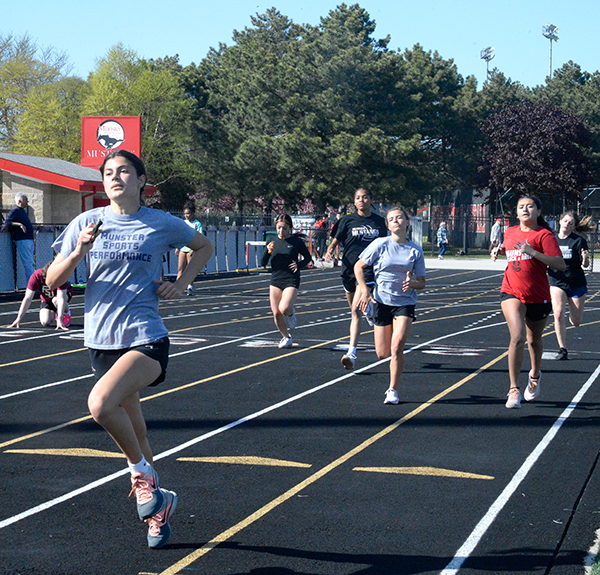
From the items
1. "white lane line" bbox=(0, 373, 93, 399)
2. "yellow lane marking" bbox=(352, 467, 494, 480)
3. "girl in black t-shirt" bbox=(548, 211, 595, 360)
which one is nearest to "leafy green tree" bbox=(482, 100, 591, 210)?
"girl in black t-shirt" bbox=(548, 211, 595, 360)

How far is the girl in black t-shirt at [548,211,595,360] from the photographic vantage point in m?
10.7

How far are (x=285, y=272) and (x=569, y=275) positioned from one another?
3695 millimetres

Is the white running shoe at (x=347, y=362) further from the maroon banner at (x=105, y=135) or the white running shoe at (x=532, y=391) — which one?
the maroon banner at (x=105, y=135)

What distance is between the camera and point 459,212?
210 feet

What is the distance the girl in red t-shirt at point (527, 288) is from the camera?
7.75 meters

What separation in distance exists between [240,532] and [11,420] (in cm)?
334

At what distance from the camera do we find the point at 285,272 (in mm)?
11383

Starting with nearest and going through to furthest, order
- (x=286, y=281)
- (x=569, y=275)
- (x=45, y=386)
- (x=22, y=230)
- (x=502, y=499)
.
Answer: (x=502, y=499) → (x=45, y=386) → (x=569, y=275) → (x=286, y=281) → (x=22, y=230)

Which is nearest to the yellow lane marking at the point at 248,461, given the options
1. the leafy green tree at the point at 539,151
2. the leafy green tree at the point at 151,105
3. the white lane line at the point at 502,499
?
the white lane line at the point at 502,499

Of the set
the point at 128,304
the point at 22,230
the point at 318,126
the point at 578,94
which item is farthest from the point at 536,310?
the point at 578,94

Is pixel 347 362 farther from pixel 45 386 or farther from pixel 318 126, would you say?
pixel 318 126

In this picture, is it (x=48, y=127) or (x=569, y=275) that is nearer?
Result: (x=569, y=275)

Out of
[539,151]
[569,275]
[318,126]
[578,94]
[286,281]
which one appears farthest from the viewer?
[578,94]

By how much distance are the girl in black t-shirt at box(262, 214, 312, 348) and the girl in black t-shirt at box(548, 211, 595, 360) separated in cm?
330
